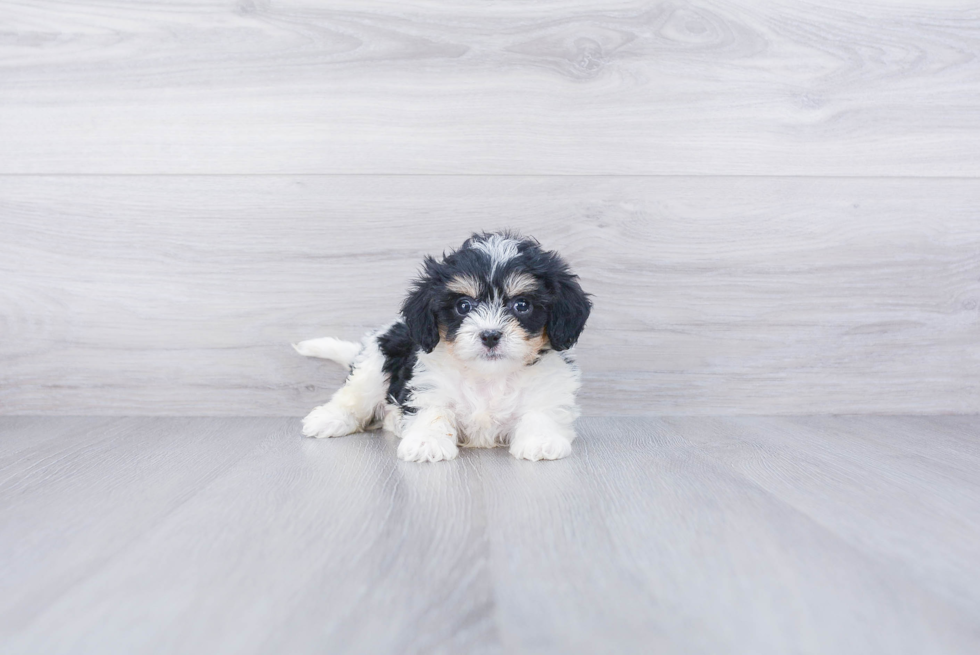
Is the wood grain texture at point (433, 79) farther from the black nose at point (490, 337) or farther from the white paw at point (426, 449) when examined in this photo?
the white paw at point (426, 449)

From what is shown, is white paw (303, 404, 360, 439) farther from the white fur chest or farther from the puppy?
the white fur chest

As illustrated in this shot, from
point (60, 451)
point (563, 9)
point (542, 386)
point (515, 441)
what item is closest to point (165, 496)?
point (60, 451)

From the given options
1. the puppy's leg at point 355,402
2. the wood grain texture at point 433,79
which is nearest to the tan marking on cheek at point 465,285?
the puppy's leg at point 355,402

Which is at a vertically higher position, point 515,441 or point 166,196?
point 166,196

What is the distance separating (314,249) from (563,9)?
3.66 ft

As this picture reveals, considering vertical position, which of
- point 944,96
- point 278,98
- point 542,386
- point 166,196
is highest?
point 944,96

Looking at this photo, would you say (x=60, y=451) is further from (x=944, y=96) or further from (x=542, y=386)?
(x=944, y=96)

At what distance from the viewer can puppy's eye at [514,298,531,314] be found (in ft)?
5.65

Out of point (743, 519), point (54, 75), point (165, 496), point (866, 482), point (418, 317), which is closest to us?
point (743, 519)

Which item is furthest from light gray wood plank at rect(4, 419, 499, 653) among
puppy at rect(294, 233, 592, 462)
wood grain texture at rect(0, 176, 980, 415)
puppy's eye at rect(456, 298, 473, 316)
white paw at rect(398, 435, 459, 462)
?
wood grain texture at rect(0, 176, 980, 415)

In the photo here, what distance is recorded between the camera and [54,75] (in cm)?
226

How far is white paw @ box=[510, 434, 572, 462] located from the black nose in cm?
26

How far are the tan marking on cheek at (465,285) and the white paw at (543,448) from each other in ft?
1.25

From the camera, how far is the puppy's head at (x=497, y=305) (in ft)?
5.55
